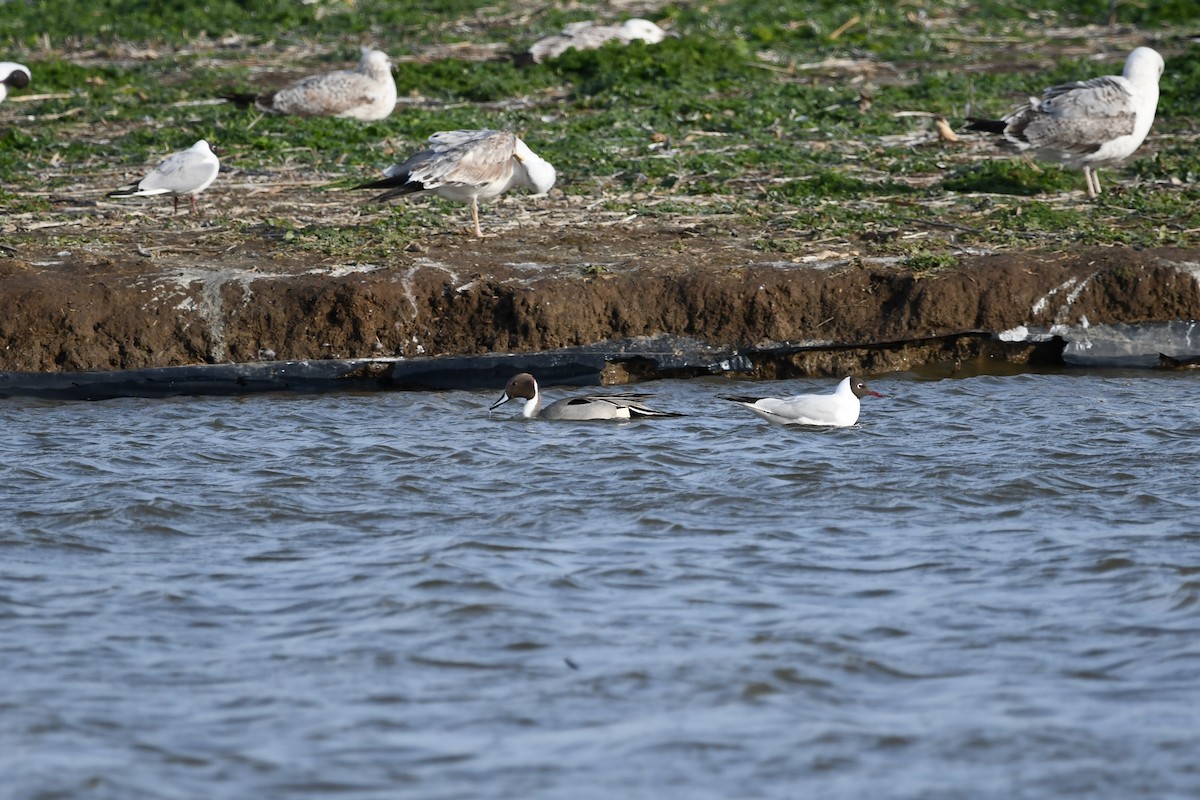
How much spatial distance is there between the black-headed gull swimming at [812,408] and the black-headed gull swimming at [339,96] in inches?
278

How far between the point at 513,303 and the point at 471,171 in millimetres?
1692

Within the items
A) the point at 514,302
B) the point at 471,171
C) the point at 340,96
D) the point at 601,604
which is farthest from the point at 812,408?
the point at 340,96

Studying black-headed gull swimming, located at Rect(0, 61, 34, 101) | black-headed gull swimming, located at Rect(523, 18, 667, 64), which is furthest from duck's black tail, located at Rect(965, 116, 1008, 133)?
black-headed gull swimming, located at Rect(0, 61, 34, 101)

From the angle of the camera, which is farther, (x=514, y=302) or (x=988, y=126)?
(x=988, y=126)

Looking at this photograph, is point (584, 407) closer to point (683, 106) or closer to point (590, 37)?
point (683, 106)

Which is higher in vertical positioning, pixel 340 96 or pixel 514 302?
pixel 340 96

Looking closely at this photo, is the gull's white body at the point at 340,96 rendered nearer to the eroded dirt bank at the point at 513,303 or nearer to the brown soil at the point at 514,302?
the brown soil at the point at 514,302

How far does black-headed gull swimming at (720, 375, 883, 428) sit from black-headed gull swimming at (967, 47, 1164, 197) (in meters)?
3.93

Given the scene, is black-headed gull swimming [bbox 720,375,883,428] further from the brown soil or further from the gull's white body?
the gull's white body

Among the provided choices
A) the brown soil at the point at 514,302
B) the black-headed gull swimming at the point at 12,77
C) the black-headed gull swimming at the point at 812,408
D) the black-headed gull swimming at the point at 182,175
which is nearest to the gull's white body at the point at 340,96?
the black-headed gull swimming at the point at 12,77

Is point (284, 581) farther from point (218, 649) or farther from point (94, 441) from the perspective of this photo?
point (94, 441)

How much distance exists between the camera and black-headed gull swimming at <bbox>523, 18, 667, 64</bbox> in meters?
17.5

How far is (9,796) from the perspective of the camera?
14.3 ft

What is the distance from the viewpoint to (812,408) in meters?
8.63
